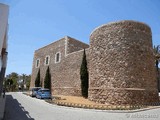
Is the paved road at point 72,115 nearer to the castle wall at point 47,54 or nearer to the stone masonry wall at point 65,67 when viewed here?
the stone masonry wall at point 65,67

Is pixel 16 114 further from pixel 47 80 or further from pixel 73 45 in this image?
pixel 47 80

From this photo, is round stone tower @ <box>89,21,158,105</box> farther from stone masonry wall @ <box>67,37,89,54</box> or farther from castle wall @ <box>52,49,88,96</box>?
stone masonry wall @ <box>67,37,89,54</box>

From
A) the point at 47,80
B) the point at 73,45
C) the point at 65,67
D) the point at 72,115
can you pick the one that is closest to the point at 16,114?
the point at 72,115

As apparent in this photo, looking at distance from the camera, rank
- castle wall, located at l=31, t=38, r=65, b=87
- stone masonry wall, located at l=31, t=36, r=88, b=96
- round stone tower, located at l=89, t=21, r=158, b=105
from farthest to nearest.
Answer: castle wall, located at l=31, t=38, r=65, b=87 → stone masonry wall, located at l=31, t=36, r=88, b=96 → round stone tower, located at l=89, t=21, r=158, b=105

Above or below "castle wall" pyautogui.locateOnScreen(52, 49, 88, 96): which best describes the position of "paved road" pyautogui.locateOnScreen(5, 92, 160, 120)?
below

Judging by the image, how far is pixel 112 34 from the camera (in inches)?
683

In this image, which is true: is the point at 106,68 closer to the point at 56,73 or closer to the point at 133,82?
the point at 133,82

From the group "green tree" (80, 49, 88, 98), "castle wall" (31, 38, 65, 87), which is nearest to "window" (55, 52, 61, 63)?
"castle wall" (31, 38, 65, 87)

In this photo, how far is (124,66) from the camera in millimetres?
16234

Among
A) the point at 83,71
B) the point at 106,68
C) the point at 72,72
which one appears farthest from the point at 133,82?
the point at 72,72

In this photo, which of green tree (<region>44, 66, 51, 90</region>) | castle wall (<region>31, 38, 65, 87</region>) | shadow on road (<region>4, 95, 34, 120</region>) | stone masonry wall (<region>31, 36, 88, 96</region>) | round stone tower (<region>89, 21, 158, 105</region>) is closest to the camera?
shadow on road (<region>4, 95, 34, 120</region>)

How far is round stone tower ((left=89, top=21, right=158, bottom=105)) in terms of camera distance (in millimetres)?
15875

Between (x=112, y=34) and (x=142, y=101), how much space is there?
6.72 m

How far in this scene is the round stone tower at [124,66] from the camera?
15875mm
